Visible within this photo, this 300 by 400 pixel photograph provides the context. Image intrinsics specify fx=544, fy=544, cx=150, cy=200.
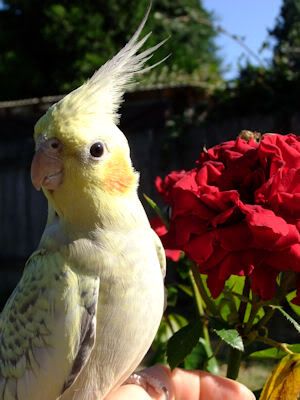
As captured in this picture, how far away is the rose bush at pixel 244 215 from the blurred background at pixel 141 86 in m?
2.11

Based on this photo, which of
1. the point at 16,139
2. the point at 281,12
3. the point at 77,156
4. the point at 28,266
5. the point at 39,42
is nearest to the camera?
the point at 77,156

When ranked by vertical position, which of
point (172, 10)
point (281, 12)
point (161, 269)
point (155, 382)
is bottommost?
point (155, 382)

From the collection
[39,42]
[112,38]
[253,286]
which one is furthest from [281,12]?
[253,286]

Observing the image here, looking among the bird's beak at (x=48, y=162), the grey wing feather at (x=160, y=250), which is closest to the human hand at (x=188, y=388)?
the grey wing feather at (x=160, y=250)

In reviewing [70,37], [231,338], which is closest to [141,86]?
[70,37]

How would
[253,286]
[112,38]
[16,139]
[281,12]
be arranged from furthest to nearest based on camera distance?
1. [112,38]
2. [16,139]
3. [281,12]
4. [253,286]

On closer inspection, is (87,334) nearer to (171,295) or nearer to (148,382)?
(148,382)

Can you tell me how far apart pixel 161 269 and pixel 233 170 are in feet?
1.00

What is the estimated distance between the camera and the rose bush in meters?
0.94

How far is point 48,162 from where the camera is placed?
41.9 inches

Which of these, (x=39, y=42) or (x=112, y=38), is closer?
(x=112, y=38)

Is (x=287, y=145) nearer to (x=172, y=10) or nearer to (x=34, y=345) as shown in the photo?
(x=34, y=345)

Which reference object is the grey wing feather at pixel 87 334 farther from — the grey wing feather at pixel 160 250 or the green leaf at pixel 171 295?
the green leaf at pixel 171 295

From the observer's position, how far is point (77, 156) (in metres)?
1.07
